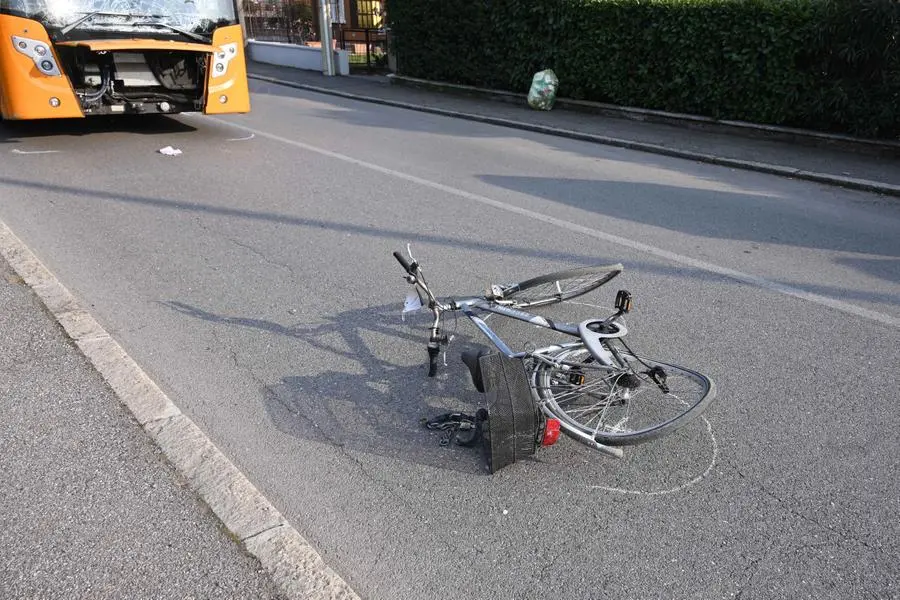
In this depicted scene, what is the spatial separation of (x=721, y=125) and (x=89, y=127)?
11.0m

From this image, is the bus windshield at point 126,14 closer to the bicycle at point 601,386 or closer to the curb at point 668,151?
the curb at point 668,151

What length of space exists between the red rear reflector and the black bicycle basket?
0.15 ft

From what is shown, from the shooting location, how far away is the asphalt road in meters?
2.88

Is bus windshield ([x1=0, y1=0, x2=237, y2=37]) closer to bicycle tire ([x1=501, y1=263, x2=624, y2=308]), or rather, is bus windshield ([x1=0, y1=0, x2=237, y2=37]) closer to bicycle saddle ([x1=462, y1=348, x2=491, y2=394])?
bicycle tire ([x1=501, y1=263, x2=624, y2=308])

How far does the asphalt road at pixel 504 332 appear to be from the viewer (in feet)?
9.43

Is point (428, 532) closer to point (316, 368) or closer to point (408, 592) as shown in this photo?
point (408, 592)

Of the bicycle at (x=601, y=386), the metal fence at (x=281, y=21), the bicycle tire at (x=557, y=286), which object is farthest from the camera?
the metal fence at (x=281, y=21)

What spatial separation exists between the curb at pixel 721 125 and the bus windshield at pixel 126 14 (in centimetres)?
739

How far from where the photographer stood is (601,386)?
3637 mm

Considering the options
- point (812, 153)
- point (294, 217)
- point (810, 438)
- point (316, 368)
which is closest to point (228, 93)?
point (294, 217)

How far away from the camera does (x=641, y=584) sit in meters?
2.70

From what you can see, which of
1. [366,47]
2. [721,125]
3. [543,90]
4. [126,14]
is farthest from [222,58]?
[366,47]

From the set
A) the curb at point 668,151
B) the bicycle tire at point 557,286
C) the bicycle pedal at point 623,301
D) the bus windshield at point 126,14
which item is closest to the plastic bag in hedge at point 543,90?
the curb at point 668,151

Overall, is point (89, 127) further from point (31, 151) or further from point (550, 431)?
point (550, 431)
